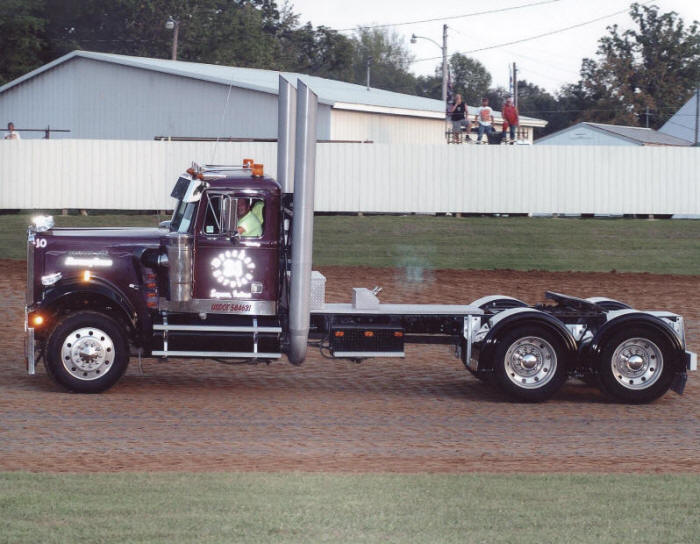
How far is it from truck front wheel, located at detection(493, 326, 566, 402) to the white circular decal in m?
3.01

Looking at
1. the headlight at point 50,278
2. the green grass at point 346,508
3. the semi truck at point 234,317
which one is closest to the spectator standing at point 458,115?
the semi truck at point 234,317

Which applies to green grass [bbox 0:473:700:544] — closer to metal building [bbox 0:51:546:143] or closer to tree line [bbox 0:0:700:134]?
metal building [bbox 0:51:546:143]

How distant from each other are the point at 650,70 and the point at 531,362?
284 ft

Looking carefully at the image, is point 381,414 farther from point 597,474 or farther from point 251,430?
point 597,474

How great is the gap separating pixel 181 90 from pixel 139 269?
114 feet

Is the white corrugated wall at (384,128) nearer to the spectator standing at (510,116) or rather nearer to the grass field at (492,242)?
the spectator standing at (510,116)

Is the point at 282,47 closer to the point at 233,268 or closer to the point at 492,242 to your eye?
the point at 492,242

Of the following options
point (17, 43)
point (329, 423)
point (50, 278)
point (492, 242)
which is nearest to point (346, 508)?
point (329, 423)

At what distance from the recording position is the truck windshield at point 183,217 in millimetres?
13953

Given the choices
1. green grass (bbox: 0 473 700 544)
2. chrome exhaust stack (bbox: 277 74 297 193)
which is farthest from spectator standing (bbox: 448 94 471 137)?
green grass (bbox: 0 473 700 544)

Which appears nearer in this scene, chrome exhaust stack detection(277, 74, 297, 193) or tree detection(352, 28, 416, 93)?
chrome exhaust stack detection(277, 74, 297, 193)

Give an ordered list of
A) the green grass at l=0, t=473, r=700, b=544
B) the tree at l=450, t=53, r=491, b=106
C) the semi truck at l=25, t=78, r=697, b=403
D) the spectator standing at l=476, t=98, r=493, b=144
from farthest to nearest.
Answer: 1. the tree at l=450, t=53, r=491, b=106
2. the spectator standing at l=476, t=98, r=493, b=144
3. the semi truck at l=25, t=78, r=697, b=403
4. the green grass at l=0, t=473, r=700, b=544

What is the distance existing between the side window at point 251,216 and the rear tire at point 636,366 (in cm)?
423

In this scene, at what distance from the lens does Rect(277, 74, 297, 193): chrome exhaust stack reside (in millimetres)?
14867
